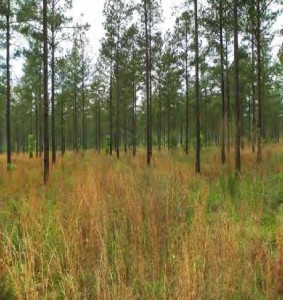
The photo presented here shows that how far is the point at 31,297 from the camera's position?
266 cm

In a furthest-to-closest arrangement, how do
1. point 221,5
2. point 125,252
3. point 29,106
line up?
point 29,106 → point 221,5 → point 125,252

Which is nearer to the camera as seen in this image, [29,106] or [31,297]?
[31,297]

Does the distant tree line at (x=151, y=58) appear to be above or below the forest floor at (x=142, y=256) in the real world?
above

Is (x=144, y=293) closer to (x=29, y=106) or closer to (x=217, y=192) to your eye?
(x=217, y=192)

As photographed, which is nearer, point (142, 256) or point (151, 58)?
point (142, 256)

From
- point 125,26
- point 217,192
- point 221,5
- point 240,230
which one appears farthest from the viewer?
point 125,26

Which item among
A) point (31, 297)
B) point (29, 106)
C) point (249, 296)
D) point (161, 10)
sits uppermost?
point (161, 10)

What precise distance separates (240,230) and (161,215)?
1.07 meters

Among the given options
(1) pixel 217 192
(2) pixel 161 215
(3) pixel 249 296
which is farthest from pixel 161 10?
(3) pixel 249 296

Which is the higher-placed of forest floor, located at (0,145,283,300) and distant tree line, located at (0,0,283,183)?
distant tree line, located at (0,0,283,183)

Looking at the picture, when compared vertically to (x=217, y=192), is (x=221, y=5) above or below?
above

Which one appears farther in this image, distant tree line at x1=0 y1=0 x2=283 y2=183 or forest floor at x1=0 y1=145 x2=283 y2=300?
distant tree line at x1=0 y1=0 x2=283 y2=183

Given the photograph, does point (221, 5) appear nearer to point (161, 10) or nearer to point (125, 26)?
point (161, 10)

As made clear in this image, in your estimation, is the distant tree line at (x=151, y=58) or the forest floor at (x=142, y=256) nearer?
the forest floor at (x=142, y=256)
